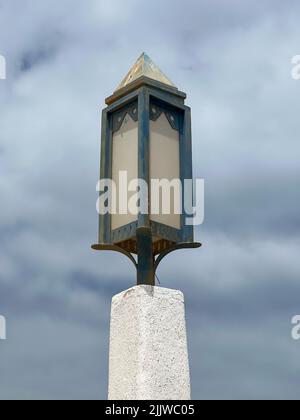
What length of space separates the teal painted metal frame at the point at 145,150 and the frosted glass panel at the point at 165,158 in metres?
0.05

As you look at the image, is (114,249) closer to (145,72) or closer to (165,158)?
(165,158)

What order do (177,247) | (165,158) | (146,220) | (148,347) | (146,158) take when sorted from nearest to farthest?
(148,347), (146,220), (146,158), (177,247), (165,158)

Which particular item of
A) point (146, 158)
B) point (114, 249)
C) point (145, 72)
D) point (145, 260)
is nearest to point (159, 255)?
point (145, 260)

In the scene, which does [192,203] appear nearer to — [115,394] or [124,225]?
[124,225]

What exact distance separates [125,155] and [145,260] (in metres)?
0.90

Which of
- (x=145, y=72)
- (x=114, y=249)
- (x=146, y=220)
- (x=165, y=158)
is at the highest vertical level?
(x=145, y=72)

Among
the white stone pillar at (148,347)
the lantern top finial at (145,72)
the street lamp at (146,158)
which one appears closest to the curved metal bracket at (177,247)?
the street lamp at (146,158)

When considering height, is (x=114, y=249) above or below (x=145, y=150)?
below

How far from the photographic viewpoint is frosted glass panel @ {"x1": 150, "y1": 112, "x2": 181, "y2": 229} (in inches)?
244

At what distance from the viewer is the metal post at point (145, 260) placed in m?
6.07

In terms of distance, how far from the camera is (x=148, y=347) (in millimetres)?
5652

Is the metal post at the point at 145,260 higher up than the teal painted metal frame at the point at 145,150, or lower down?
lower down

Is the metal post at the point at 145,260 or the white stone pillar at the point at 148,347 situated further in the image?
the metal post at the point at 145,260

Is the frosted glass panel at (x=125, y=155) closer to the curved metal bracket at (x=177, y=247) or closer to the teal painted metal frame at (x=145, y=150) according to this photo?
the teal painted metal frame at (x=145, y=150)
